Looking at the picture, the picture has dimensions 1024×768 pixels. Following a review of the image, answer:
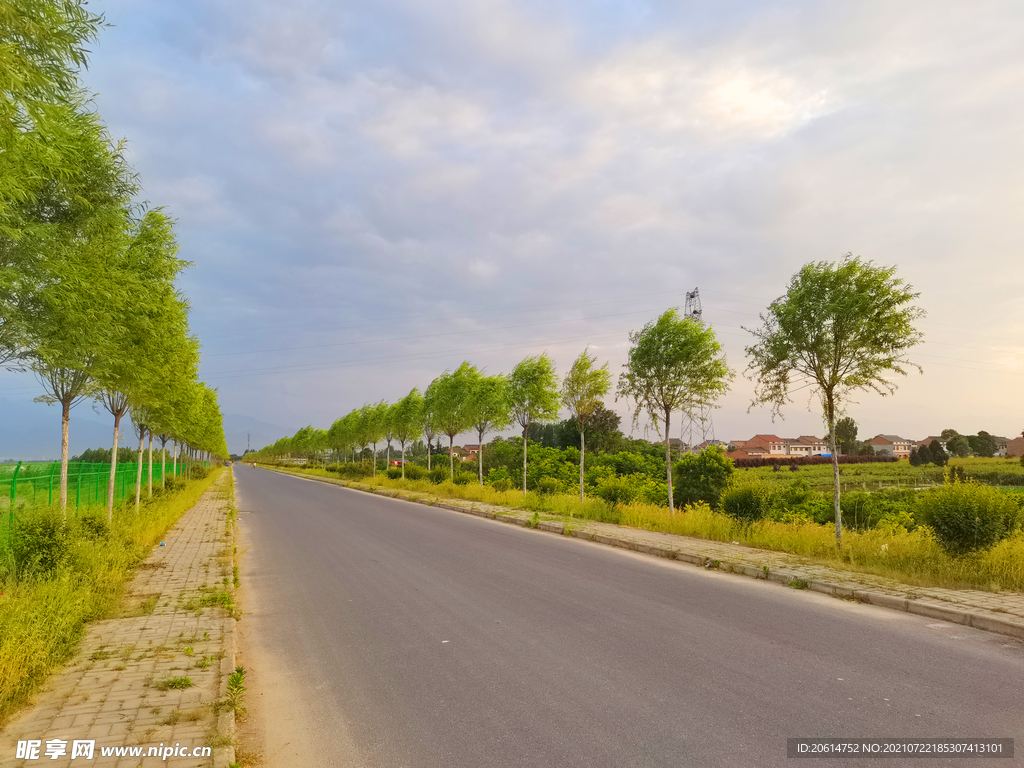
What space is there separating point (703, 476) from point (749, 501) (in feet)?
46.0

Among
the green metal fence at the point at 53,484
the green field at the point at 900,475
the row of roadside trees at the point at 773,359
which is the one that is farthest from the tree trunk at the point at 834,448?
the green field at the point at 900,475

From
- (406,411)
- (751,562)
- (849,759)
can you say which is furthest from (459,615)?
(406,411)

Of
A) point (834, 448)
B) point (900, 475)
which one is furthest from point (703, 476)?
point (900, 475)

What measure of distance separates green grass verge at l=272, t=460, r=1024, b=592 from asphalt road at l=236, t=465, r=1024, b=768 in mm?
1846

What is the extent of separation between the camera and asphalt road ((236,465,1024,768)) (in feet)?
13.3

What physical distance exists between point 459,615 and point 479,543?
248 inches

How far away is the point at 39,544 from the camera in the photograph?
313 inches

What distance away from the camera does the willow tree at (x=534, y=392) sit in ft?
78.0

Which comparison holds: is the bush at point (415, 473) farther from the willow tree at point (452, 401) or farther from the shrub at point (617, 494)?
the shrub at point (617, 494)

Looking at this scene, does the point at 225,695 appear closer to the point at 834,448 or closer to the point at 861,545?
the point at 861,545

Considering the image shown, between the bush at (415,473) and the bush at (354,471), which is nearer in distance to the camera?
the bush at (415,473)

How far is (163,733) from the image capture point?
406 cm

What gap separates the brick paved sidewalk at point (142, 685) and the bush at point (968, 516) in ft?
31.8

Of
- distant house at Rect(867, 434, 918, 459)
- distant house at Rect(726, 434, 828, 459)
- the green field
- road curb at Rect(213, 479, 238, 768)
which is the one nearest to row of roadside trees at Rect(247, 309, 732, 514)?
road curb at Rect(213, 479, 238, 768)
